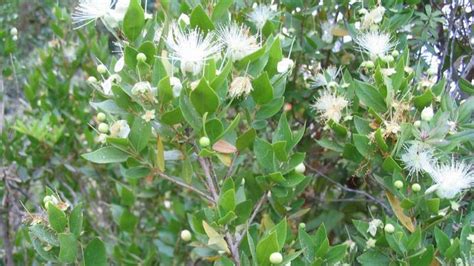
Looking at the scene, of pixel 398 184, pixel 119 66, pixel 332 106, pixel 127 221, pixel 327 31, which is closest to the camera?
pixel 119 66

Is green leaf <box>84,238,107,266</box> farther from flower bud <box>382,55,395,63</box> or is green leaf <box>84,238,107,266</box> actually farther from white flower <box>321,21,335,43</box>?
white flower <box>321,21,335,43</box>

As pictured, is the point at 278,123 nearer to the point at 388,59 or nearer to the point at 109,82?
the point at 388,59

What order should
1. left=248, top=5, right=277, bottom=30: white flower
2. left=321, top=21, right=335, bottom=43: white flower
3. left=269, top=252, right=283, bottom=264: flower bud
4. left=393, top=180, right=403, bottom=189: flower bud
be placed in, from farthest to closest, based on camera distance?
left=321, top=21, right=335, bottom=43: white flower
left=248, top=5, right=277, bottom=30: white flower
left=393, top=180, right=403, bottom=189: flower bud
left=269, top=252, right=283, bottom=264: flower bud

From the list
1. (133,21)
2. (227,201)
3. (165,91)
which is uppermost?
(133,21)

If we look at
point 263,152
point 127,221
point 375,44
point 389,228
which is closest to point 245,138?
point 263,152

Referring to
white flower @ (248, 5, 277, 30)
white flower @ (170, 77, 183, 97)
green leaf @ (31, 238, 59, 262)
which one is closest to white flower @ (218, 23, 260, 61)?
white flower @ (170, 77, 183, 97)

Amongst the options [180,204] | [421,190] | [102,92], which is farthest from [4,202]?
[421,190]
